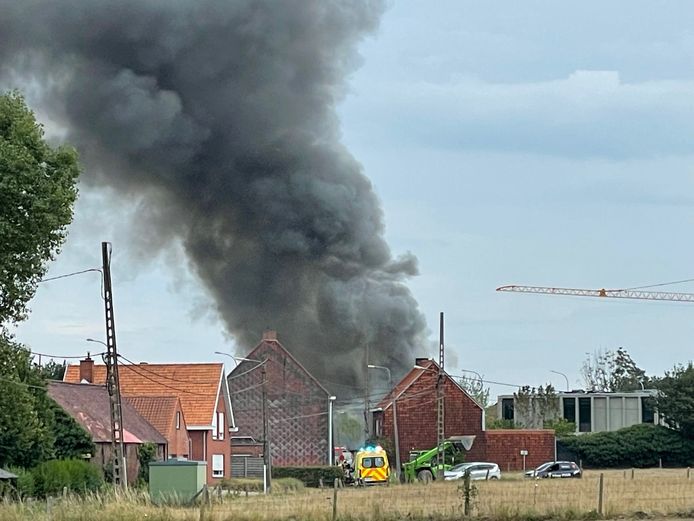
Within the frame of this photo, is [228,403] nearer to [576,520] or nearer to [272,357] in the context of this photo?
[272,357]

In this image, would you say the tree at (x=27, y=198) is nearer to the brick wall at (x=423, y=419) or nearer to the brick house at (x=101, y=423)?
the brick house at (x=101, y=423)

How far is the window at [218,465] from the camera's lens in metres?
57.7

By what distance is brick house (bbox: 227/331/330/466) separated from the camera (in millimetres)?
66312

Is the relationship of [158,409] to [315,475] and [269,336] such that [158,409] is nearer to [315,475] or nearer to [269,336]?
[315,475]

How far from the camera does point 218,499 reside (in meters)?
32.5

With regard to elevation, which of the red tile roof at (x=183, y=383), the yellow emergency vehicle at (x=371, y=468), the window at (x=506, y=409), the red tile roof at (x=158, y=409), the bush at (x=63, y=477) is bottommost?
the yellow emergency vehicle at (x=371, y=468)

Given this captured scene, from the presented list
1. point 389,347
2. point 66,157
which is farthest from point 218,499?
point 389,347

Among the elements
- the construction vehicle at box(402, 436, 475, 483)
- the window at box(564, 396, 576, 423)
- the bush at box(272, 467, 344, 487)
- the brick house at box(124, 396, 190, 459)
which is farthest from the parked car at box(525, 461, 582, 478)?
the window at box(564, 396, 576, 423)

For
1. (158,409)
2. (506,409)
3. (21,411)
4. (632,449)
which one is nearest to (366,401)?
(158,409)

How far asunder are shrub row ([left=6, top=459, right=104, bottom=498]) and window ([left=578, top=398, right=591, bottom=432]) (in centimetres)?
5764

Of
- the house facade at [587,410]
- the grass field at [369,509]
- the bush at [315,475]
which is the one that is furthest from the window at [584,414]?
the grass field at [369,509]

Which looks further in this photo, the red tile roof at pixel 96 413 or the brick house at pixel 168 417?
the brick house at pixel 168 417

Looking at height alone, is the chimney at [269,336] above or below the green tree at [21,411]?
above

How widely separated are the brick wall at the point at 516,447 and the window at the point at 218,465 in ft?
45.7
